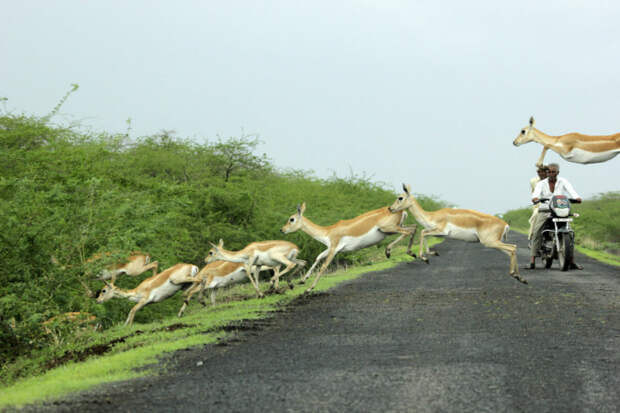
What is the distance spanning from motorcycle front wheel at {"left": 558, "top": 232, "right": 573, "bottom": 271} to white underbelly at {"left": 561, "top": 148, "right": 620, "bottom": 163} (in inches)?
177

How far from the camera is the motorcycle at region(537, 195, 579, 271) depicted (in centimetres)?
1620

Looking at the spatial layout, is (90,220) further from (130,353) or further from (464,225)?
(464,225)

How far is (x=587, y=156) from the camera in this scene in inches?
511

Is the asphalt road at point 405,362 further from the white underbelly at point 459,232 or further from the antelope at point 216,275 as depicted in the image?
→ the antelope at point 216,275

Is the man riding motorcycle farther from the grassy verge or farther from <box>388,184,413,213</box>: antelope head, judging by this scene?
the grassy verge

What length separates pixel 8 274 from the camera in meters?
11.8

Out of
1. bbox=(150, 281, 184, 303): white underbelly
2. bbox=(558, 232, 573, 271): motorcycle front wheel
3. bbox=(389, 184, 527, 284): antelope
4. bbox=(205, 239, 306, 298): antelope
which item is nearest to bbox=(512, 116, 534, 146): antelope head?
bbox=(389, 184, 527, 284): antelope

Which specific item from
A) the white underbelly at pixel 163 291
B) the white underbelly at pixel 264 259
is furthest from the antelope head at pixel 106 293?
the white underbelly at pixel 264 259

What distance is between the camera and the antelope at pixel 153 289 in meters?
14.4

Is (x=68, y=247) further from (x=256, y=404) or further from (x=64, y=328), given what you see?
(x=256, y=404)

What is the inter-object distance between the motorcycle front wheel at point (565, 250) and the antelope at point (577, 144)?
4.33 meters

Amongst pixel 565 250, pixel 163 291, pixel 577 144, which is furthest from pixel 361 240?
pixel 565 250

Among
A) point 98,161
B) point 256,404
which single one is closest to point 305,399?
point 256,404

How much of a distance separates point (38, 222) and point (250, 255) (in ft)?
16.8
